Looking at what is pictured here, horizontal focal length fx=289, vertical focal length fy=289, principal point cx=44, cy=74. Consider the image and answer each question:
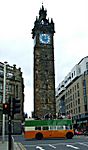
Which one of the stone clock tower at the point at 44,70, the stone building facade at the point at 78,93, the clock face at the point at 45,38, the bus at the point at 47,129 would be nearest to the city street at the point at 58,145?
the bus at the point at 47,129

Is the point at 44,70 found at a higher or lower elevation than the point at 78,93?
higher

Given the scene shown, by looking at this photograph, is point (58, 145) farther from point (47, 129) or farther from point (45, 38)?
point (45, 38)

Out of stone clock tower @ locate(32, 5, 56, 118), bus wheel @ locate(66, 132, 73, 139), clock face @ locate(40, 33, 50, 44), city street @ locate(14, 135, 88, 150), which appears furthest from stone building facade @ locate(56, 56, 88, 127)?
city street @ locate(14, 135, 88, 150)

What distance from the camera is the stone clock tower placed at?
293 feet

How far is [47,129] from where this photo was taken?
43.5 m

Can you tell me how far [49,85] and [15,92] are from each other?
1676 cm

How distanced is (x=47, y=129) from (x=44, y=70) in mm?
49356

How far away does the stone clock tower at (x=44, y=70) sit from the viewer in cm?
8925

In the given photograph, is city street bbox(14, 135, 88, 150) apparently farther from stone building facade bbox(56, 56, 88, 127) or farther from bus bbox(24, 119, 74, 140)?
stone building facade bbox(56, 56, 88, 127)

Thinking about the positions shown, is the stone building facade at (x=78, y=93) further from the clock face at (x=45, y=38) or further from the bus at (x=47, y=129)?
the bus at (x=47, y=129)

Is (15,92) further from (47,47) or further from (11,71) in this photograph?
(47,47)

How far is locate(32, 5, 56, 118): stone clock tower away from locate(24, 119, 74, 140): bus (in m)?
44.1

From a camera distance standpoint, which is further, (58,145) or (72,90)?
(72,90)

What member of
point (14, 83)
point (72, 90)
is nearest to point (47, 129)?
point (14, 83)
